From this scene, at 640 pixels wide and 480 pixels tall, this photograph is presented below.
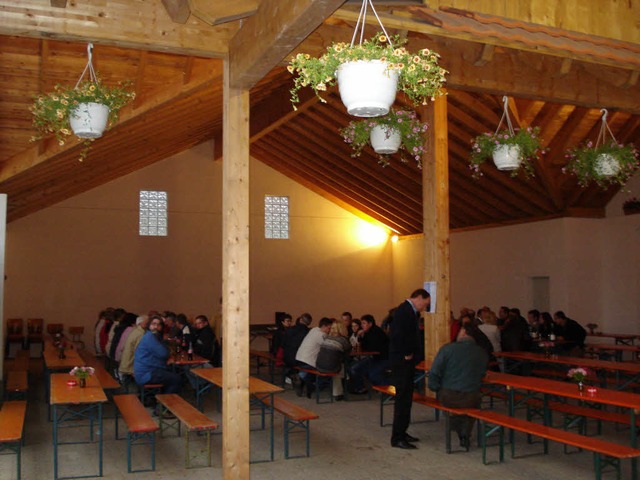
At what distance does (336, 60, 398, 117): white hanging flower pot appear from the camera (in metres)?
3.40

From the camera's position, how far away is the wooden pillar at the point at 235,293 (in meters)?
4.74

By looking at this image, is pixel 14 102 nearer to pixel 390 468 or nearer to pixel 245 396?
pixel 245 396

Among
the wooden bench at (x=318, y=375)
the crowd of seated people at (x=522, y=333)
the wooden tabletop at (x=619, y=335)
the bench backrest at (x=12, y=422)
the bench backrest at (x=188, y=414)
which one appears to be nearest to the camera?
the bench backrest at (x=12, y=422)

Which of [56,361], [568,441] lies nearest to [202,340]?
[56,361]

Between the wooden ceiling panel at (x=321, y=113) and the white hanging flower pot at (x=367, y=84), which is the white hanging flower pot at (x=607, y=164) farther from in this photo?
the white hanging flower pot at (x=367, y=84)

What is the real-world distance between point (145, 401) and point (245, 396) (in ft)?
13.8

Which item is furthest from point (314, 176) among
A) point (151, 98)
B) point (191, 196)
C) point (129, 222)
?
point (151, 98)

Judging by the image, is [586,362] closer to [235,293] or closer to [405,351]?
[405,351]

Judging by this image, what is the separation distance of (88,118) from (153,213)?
10929 mm

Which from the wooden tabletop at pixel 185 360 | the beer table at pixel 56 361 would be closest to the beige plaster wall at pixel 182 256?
the beer table at pixel 56 361

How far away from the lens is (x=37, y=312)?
14984mm

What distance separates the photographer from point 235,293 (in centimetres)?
475

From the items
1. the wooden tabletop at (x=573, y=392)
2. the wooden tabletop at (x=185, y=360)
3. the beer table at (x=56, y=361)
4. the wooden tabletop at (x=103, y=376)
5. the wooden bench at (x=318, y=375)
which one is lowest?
the wooden bench at (x=318, y=375)

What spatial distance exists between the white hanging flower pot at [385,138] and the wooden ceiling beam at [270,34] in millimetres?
2013
